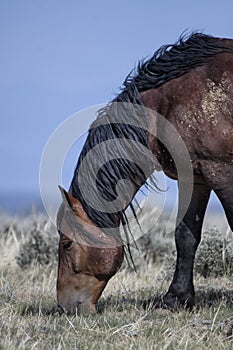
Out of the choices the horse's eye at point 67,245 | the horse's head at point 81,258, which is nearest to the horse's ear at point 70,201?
the horse's head at point 81,258

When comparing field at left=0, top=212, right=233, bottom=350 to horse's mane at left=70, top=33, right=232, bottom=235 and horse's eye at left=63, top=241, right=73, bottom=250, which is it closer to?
horse's eye at left=63, top=241, right=73, bottom=250

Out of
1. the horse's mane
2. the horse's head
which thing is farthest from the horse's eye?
the horse's mane

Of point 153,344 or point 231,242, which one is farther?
point 231,242

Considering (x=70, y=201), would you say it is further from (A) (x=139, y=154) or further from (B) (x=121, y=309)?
(B) (x=121, y=309)

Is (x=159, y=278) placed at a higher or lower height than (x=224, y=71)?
lower

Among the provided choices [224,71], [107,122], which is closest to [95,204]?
[107,122]

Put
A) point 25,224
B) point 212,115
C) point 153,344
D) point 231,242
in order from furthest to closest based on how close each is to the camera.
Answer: point 25,224 < point 231,242 < point 212,115 < point 153,344

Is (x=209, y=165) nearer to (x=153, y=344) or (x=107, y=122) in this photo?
(x=107, y=122)

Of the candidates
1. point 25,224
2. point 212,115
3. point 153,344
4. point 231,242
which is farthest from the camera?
point 25,224

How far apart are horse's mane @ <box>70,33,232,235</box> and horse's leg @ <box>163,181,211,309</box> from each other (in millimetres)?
701

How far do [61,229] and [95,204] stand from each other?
0.35m

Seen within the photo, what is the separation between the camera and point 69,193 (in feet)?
17.7

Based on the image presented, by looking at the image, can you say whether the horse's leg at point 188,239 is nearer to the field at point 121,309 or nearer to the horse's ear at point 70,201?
the field at point 121,309

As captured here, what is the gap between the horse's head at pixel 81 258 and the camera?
5.25 meters
